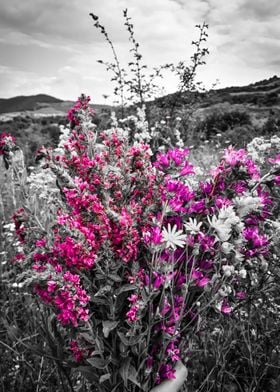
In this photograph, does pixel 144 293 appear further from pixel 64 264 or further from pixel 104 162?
pixel 104 162

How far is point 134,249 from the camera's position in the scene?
86 cm

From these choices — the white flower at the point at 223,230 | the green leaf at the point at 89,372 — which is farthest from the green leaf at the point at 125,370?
the white flower at the point at 223,230

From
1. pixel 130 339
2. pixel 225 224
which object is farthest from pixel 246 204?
pixel 130 339

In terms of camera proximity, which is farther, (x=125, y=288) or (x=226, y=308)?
(x=226, y=308)

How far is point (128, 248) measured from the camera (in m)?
0.85

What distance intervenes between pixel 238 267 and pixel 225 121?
13.4 m

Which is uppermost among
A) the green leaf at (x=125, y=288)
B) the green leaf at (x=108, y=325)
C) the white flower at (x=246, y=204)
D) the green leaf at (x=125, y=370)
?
the white flower at (x=246, y=204)

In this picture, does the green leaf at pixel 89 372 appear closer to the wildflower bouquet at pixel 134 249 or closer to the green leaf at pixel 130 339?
the wildflower bouquet at pixel 134 249

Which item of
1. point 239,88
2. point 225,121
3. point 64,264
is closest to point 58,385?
point 64,264

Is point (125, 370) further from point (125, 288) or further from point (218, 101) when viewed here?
point (218, 101)

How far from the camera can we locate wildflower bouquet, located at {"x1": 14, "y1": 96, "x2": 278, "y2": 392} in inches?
32.9

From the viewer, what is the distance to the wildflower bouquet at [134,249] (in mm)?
835

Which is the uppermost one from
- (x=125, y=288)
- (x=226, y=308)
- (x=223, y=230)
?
(x=223, y=230)

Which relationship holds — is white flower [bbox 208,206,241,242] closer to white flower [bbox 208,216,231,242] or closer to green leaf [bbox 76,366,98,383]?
white flower [bbox 208,216,231,242]
